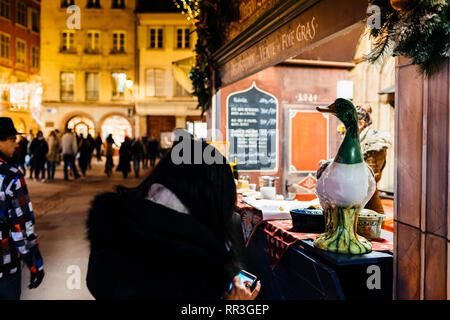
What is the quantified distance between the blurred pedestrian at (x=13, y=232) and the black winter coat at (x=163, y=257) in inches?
60.2

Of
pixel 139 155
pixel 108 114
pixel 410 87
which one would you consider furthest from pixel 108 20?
pixel 410 87

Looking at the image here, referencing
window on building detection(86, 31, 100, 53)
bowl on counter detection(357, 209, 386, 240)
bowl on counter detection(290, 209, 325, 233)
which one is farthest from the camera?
window on building detection(86, 31, 100, 53)

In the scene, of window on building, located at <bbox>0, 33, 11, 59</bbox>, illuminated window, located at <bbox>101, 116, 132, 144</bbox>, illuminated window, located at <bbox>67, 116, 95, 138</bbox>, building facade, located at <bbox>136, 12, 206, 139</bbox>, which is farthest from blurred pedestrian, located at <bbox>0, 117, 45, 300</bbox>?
window on building, located at <bbox>0, 33, 11, 59</bbox>

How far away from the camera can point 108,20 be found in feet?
86.3

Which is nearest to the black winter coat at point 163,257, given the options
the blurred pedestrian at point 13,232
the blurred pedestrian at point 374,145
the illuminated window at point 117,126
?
the blurred pedestrian at point 13,232

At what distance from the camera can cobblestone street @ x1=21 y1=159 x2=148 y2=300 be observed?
3.82 metres

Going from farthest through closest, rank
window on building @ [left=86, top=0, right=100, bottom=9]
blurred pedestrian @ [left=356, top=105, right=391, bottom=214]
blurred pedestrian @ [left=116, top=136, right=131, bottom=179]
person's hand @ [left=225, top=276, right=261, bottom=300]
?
window on building @ [left=86, top=0, right=100, bottom=9]
blurred pedestrian @ [left=116, top=136, right=131, bottom=179]
blurred pedestrian @ [left=356, top=105, right=391, bottom=214]
person's hand @ [left=225, top=276, right=261, bottom=300]

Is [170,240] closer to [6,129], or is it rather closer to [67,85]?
[6,129]

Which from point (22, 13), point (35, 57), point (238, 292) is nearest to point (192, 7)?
point (238, 292)

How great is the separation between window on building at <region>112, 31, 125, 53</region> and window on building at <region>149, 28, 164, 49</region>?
2353 millimetres

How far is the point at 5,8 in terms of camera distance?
26250 millimetres

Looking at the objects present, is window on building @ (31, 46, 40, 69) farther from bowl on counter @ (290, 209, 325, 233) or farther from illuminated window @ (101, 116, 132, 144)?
bowl on counter @ (290, 209, 325, 233)

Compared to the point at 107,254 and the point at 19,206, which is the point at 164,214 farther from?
the point at 19,206
